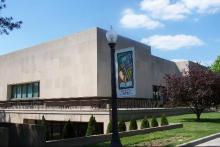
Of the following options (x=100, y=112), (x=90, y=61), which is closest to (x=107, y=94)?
(x=90, y=61)

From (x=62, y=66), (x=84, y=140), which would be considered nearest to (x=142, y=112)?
(x=84, y=140)

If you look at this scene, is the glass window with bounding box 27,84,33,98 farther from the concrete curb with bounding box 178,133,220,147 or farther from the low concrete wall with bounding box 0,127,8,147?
the low concrete wall with bounding box 0,127,8,147

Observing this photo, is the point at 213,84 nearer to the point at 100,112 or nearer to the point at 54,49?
the point at 100,112

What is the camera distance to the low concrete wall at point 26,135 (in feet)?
49.4

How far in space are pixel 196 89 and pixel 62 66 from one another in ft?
68.6

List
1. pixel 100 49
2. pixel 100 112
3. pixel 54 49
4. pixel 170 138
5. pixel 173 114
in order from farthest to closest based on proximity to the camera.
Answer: pixel 54 49 → pixel 100 49 → pixel 173 114 → pixel 100 112 → pixel 170 138

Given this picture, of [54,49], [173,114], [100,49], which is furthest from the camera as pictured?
[54,49]

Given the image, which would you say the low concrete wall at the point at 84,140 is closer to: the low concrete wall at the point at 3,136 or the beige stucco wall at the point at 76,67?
the low concrete wall at the point at 3,136

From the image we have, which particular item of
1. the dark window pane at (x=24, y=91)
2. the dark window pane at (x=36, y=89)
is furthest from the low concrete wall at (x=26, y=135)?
the dark window pane at (x=24, y=91)

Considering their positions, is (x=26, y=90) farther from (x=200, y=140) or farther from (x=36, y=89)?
(x=200, y=140)

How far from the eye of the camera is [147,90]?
1972 inches

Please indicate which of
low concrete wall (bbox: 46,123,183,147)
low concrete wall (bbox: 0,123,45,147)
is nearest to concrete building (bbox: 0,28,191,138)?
low concrete wall (bbox: 46,123,183,147)

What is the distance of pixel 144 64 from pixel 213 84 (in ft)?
66.9

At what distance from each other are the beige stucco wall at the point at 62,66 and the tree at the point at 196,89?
12671 millimetres
